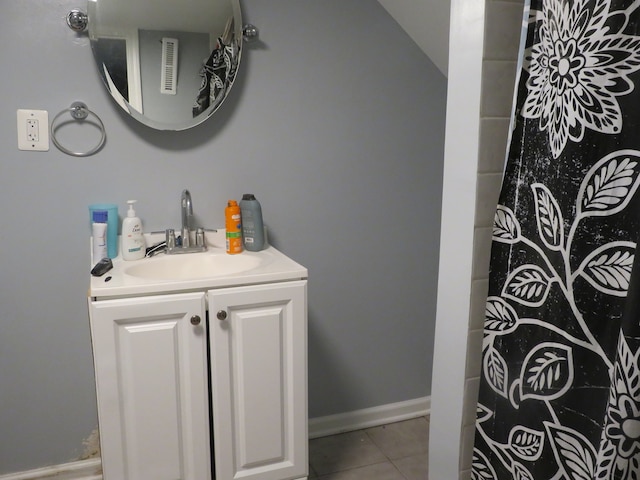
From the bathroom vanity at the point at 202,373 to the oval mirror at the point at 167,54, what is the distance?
55cm

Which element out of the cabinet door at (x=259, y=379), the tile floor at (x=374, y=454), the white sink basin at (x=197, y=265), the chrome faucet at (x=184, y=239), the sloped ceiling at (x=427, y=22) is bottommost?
the tile floor at (x=374, y=454)

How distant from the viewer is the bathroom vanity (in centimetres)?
139

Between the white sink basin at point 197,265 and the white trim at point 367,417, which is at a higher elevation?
the white sink basin at point 197,265

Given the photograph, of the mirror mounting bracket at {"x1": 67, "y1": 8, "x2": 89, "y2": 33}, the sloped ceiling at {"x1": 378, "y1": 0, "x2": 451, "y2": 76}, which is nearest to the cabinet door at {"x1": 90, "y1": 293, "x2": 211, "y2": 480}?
the mirror mounting bracket at {"x1": 67, "y1": 8, "x2": 89, "y2": 33}

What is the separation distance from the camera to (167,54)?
67.7 inches

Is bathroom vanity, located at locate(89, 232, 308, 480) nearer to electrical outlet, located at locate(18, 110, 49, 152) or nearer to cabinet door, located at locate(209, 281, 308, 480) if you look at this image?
cabinet door, located at locate(209, 281, 308, 480)

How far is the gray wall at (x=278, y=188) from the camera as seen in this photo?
168cm

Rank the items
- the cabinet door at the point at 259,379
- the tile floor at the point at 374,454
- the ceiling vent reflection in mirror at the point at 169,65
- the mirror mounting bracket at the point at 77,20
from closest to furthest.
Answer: the cabinet door at the point at 259,379
the mirror mounting bracket at the point at 77,20
the ceiling vent reflection in mirror at the point at 169,65
the tile floor at the point at 374,454

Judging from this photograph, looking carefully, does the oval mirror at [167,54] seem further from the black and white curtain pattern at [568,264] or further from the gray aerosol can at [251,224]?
the black and white curtain pattern at [568,264]

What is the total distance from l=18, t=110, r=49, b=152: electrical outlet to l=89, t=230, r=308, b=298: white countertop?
0.44 m

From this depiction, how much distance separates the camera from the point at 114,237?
5.62 feet

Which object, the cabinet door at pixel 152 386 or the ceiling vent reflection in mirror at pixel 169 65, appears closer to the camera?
the cabinet door at pixel 152 386

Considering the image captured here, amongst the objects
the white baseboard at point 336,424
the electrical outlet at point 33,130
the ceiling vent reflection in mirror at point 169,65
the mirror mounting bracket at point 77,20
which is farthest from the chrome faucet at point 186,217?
the white baseboard at point 336,424

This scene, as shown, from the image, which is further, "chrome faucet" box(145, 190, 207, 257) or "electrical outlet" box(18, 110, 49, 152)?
"chrome faucet" box(145, 190, 207, 257)
